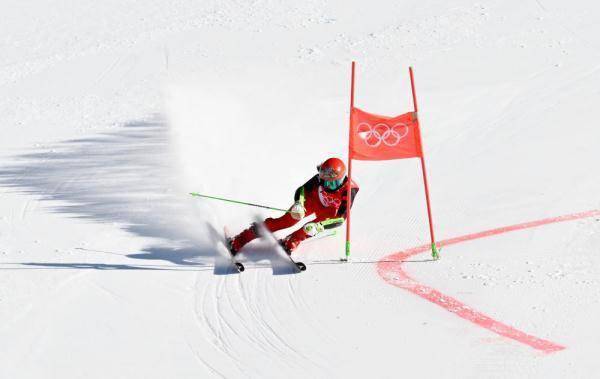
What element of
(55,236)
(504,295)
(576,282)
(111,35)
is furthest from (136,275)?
(111,35)

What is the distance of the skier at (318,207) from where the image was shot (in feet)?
30.9

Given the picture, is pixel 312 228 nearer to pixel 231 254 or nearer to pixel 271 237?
pixel 271 237

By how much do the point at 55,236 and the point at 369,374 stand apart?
4.55 metres

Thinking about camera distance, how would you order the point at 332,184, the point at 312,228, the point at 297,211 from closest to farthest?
the point at 312,228
the point at 297,211
the point at 332,184

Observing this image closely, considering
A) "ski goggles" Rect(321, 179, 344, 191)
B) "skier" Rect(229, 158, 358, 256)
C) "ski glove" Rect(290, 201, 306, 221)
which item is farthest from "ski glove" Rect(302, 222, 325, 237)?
"ski goggles" Rect(321, 179, 344, 191)

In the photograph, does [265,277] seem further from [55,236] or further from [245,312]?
[55,236]

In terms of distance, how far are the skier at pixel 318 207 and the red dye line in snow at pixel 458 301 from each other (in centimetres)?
76

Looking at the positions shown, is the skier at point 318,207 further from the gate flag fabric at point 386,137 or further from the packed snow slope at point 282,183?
the gate flag fabric at point 386,137

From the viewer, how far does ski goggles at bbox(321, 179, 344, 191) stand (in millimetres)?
9677

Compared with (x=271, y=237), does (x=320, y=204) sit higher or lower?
higher

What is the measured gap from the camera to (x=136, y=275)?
29.6 ft

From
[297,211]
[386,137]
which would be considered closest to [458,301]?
[386,137]

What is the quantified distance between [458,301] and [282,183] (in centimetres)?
406

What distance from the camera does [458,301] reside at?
8258 millimetres
